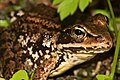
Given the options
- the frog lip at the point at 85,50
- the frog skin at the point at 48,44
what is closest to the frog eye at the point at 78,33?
the frog skin at the point at 48,44

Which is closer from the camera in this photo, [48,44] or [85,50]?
[85,50]

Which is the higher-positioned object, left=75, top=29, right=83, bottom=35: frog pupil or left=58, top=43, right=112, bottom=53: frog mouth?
left=75, top=29, right=83, bottom=35: frog pupil

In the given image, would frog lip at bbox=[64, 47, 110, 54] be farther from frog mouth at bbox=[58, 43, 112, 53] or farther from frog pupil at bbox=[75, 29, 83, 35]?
frog pupil at bbox=[75, 29, 83, 35]

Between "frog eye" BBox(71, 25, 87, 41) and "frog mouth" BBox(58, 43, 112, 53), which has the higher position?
"frog eye" BBox(71, 25, 87, 41)

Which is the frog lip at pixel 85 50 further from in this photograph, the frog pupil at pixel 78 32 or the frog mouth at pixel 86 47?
the frog pupil at pixel 78 32

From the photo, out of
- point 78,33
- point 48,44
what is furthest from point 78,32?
point 48,44

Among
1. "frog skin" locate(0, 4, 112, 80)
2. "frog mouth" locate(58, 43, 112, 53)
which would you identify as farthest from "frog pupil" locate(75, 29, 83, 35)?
"frog mouth" locate(58, 43, 112, 53)

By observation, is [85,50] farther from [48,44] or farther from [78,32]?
[48,44]

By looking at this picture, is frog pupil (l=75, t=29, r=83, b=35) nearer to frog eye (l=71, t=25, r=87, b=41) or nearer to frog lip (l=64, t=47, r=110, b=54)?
frog eye (l=71, t=25, r=87, b=41)

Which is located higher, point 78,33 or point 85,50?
point 78,33
